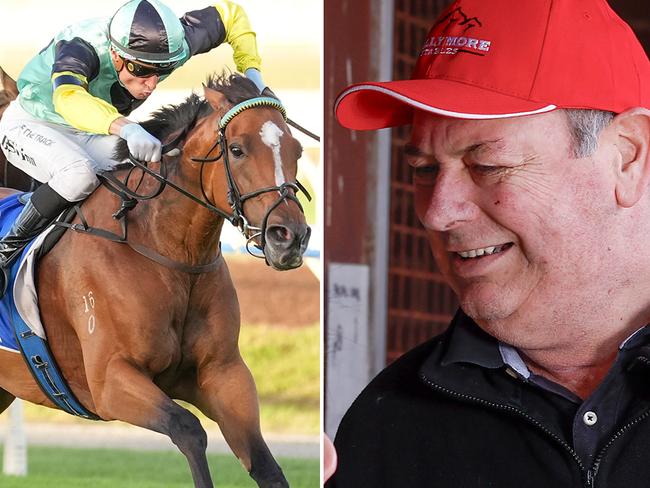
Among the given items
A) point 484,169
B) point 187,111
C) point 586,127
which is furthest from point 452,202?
point 187,111

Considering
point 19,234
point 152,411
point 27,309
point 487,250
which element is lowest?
point 152,411

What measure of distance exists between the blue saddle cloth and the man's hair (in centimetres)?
117

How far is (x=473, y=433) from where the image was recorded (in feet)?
3.49

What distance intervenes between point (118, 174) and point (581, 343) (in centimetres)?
102

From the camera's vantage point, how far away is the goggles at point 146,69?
5.75 feet

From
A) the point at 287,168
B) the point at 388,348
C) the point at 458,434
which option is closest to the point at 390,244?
the point at 388,348

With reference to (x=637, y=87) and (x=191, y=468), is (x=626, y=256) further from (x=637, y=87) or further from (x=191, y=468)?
(x=191, y=468)

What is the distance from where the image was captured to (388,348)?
9.46 feet

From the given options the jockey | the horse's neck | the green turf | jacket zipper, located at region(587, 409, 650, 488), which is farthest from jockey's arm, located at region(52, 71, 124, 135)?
jacket zipper, located at region(587, 409, 650, 488)

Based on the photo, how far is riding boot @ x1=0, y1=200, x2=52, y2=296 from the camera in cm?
180

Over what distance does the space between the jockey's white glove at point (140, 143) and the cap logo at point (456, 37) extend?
32.3 inches

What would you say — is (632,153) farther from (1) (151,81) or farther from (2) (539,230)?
(1) (151,81)

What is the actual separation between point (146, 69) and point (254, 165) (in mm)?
272

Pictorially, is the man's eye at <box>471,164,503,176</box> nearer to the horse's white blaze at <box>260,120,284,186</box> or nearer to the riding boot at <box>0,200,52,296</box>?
the horse's white blaze at <box>260,120,284,186</box>
